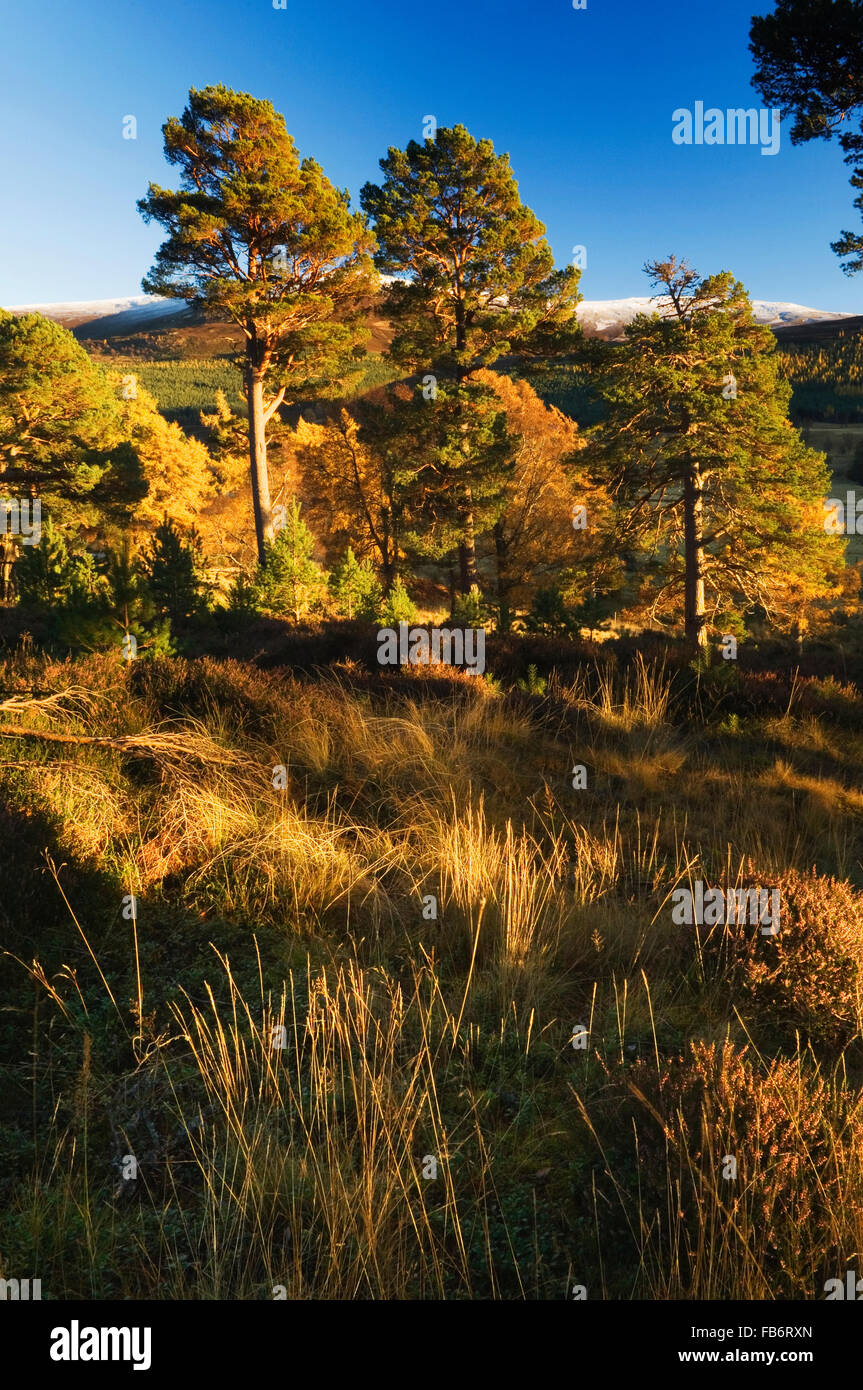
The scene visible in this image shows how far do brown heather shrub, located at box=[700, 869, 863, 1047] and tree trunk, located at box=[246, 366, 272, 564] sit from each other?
1910cm

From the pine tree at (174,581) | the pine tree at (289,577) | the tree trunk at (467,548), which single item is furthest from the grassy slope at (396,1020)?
the tree trunk at (467,548)

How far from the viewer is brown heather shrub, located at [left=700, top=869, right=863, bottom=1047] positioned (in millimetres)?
3014

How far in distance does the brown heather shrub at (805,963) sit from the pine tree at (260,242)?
19173mm

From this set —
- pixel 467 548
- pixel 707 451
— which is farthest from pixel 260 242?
pixel 707 451

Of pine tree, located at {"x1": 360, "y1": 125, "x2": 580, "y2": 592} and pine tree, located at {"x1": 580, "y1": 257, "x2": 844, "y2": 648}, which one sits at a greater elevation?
pine tree, located at {"x1": 360, "y1": 125, "x2": 580, "y2": 592}

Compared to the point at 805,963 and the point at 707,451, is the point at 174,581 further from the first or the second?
the point at 805,963

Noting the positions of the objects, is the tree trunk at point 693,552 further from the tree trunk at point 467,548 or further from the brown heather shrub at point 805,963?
the brown heather shrub at point 805,963

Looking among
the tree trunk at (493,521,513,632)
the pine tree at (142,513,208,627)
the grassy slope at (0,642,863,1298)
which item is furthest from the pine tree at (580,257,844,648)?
the grassy slope at (0,642,863,1298)

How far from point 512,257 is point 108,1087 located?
23.3 m

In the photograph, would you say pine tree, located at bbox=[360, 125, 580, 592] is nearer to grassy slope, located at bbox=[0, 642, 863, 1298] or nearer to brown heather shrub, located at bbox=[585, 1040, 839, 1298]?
grassy slope, located at bbox=[0, 642, 863, 1298]

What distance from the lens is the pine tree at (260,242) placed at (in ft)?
61.0

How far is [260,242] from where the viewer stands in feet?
65.4

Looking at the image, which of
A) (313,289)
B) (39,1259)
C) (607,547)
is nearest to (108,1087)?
(39,1259)
